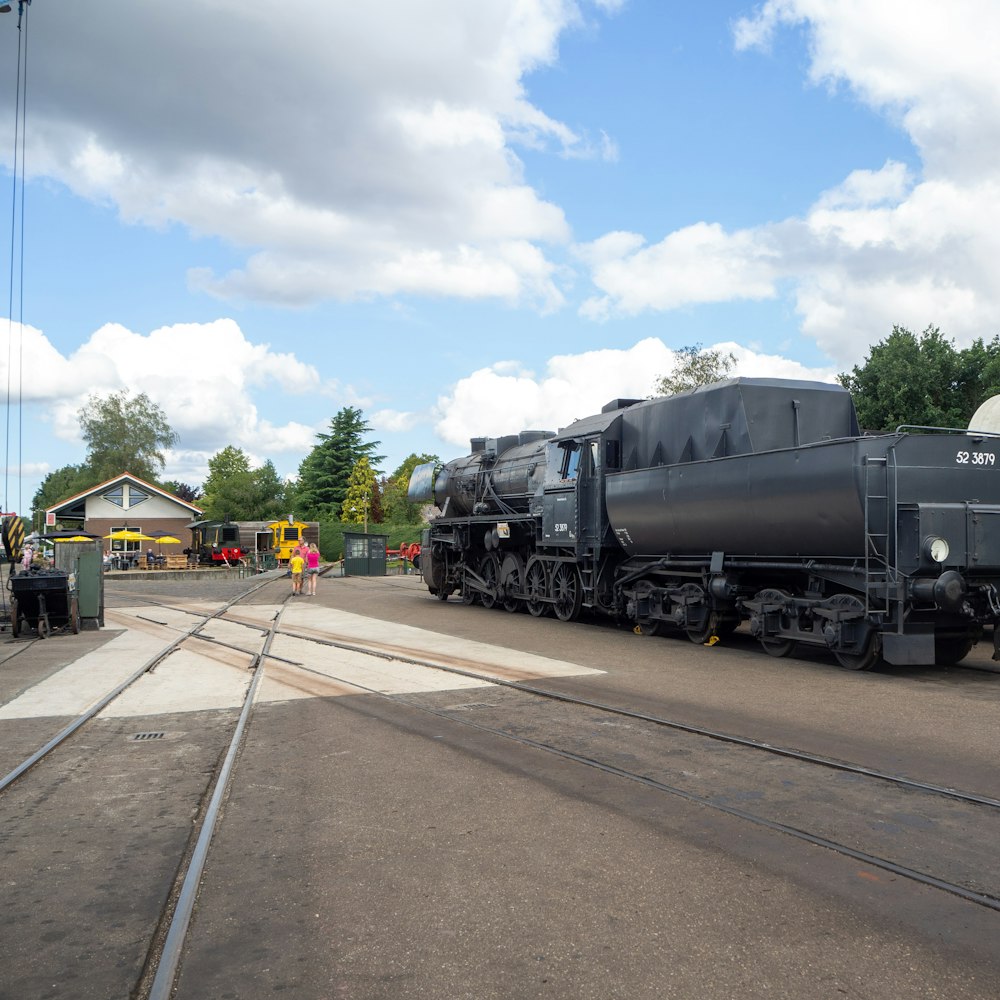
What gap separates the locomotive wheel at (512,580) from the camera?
1978 cm

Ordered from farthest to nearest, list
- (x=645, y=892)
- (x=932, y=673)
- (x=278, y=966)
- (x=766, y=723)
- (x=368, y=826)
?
(x=932, y=673)
(x=766, y=723)
(x=368, y=826)
(x=645, y=892)
(x=278, y=966)

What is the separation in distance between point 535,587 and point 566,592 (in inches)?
48.5

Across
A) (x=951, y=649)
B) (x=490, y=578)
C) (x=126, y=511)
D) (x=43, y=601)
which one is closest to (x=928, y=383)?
(x=490, y=578)

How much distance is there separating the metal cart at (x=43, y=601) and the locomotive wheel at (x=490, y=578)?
847 centimetres

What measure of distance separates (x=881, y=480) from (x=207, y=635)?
11087 mm

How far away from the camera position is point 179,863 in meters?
4.74

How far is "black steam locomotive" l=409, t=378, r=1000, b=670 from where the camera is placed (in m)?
10.4

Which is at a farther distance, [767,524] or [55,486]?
[55,486]

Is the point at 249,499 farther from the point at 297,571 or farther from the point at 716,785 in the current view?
the point at 716,785

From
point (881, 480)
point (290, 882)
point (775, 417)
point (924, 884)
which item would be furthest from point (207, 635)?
point (924, 884)

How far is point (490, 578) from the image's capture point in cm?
2148

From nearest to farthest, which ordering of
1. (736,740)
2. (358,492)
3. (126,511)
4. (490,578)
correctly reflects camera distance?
(736,740)
(490,578)
(126,511)
(358,492)

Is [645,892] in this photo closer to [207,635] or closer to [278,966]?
[278,966]

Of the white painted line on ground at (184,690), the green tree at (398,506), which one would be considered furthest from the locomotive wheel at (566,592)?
the green tree at (398,506)
